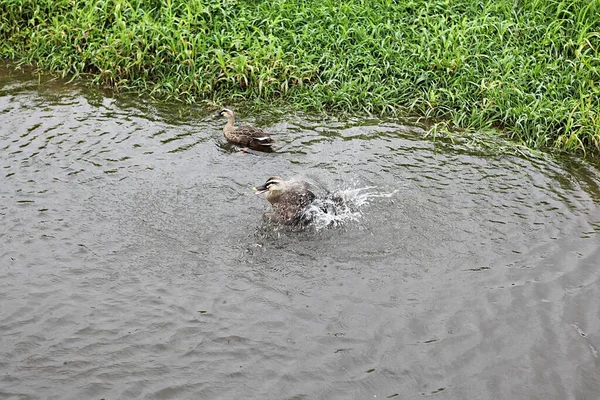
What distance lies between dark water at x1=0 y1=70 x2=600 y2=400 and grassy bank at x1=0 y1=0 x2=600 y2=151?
43.0 inches

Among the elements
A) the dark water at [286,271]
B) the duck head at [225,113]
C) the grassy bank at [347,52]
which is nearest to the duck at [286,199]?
the dark water at [286,271]

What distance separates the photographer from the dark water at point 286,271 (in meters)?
5.85

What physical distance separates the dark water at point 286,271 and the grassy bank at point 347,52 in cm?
109

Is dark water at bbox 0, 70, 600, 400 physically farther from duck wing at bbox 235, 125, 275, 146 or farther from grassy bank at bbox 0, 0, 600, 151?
grassy bank at bbox 0, 0, 600, 151

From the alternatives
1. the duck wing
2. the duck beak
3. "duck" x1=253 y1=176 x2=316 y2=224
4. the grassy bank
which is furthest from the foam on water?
the grassy bank

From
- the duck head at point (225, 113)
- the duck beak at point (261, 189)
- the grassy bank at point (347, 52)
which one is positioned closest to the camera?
the duck beak at point (261, 189)

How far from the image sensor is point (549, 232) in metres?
8.02

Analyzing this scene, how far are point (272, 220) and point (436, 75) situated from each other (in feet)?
15.2

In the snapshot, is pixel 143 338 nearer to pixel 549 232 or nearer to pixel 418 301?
pixel 418 301

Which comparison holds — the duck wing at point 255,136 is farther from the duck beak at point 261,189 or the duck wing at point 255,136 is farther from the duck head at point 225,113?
the duck beak at point 261,189

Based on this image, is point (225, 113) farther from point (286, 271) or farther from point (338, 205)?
point (286, 271)

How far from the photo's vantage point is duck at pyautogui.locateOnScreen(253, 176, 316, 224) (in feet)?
26.3

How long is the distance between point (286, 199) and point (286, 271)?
115cm

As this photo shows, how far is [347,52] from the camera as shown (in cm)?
1172
